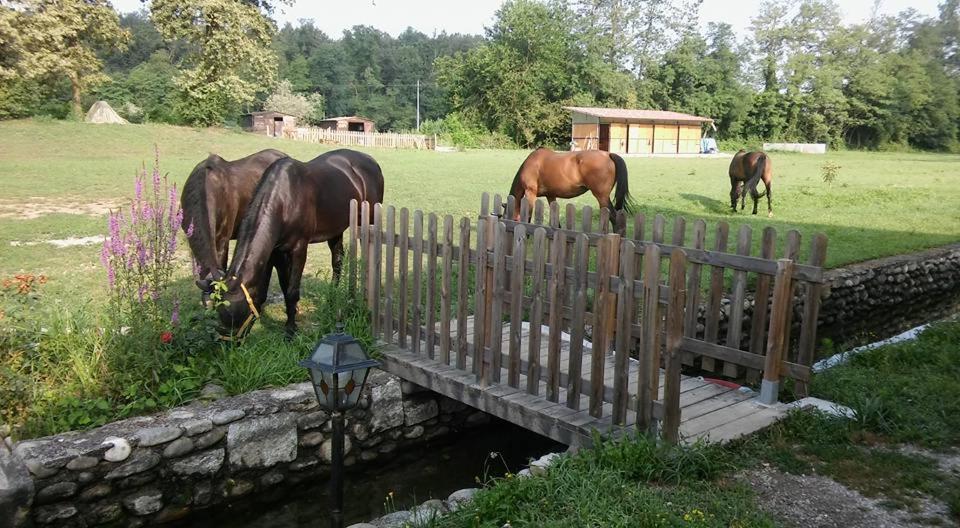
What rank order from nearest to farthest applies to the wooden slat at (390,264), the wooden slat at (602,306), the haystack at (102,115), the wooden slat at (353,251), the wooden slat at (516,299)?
the wooden slat at (602,306) → the wooden slat at (516,299) → the wooden slat at (390,264) → the wooden slat at (353,251) → the haystack at (102,115)

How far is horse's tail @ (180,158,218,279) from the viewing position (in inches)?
217

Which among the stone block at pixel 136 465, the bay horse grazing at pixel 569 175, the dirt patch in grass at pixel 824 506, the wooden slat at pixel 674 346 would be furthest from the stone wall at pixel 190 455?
the bay horse grazing at pixel 569 175

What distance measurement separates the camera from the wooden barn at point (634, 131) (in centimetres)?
4366

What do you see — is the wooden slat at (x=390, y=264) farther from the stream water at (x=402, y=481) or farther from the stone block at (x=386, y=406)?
the stream water at (x=402, y=481)

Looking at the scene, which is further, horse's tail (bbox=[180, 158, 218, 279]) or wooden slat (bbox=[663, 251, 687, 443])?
horse's tail (bbox=[180, 158, 218, 279])

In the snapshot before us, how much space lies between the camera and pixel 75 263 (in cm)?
874

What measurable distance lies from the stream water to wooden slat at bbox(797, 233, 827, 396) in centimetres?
201

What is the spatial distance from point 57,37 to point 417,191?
23.3 m

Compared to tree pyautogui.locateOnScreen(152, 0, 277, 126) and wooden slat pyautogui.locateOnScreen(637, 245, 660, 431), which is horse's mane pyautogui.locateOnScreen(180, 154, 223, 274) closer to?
wooden slat pyautogui.locateOnScreen(637, 245, 660, 431)

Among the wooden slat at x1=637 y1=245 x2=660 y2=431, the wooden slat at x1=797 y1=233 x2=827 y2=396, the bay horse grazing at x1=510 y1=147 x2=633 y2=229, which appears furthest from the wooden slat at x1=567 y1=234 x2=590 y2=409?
the bay horse grazing at x1=510 y1=147 x2=633 y2=229

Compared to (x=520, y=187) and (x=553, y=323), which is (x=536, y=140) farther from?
(x=553, y=323)

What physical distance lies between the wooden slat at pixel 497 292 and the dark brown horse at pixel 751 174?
11.8 metres

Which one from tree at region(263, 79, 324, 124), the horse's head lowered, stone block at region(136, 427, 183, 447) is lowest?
stone block at region(136, 427, 183, 447)

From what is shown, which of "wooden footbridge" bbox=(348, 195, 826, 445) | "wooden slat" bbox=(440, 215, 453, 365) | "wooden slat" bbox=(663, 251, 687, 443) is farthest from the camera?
"wooden slat" bbox=(440, 215, 453, 365)
